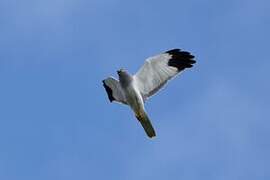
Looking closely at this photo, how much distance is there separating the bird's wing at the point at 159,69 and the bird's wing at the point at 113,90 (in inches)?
22.1

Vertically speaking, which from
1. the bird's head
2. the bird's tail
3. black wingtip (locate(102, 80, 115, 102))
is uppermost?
black wingtip (locate(102, 80, 115, 102))

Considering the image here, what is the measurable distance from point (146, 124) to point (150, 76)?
1.86m

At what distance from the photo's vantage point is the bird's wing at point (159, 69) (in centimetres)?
1725

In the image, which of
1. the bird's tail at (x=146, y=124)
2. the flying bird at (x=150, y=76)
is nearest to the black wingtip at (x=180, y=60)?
the flying bird at (x=150, y=76)

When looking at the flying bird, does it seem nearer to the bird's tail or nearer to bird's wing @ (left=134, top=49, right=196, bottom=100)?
bird's wing @ (left=134, top=49, right=196, bottom=100)

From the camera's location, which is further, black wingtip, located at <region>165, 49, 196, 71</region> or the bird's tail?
black wingtip, located at <region>165, 49, 196, 71</region>

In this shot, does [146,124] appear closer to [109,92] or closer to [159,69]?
[159,69]

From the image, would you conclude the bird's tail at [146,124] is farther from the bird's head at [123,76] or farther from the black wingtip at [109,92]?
the black wingtip at [109,92]

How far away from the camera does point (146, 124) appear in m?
15.9

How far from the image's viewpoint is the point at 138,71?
681 inches

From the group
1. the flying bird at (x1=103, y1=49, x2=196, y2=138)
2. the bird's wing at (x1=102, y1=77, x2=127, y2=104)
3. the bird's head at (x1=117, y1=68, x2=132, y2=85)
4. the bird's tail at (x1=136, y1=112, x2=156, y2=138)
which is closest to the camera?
the bird's tail at (x1=136, y1=112, x2=156, y2=138)

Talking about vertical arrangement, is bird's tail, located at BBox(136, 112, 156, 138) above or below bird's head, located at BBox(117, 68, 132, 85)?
below

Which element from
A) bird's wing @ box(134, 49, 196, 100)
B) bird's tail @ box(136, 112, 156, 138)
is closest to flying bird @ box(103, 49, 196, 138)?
bird's wing @ box(134, 49, 196, 100)

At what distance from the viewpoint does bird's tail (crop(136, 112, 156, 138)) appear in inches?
626
